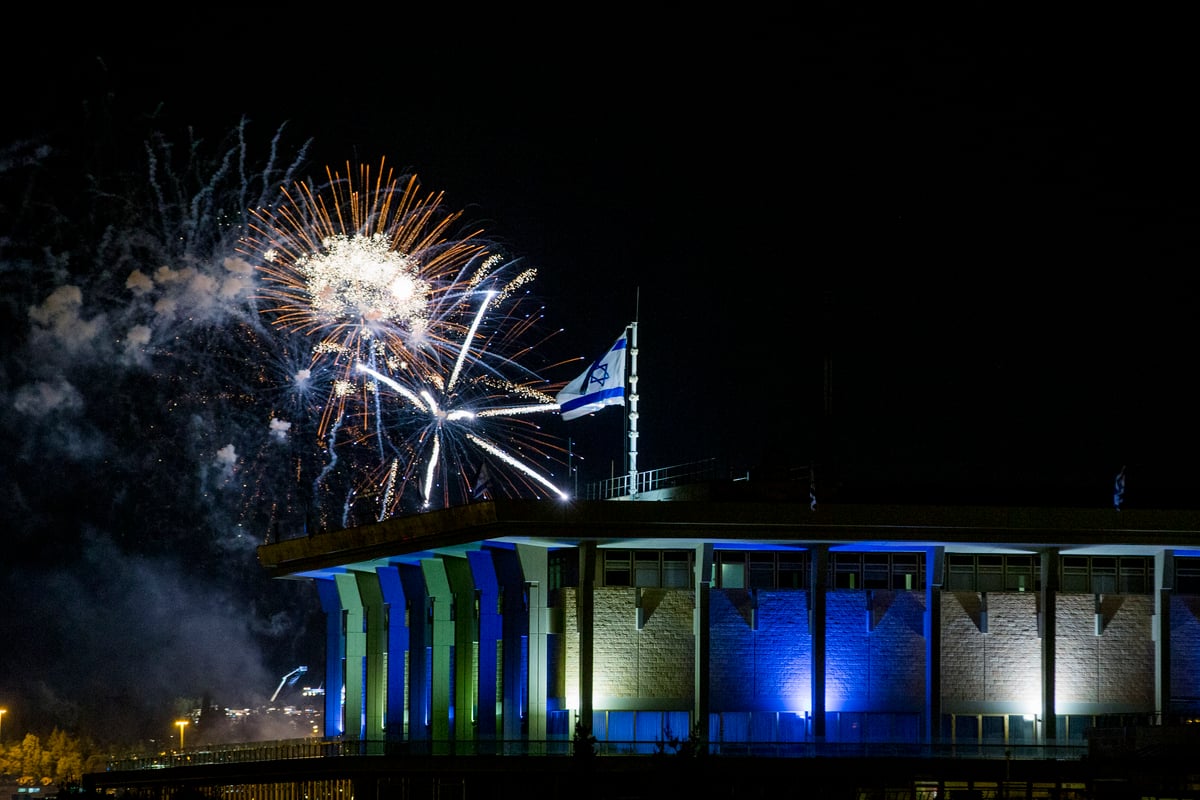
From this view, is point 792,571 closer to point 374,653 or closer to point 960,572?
point 960,572

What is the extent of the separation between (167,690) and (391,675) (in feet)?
318

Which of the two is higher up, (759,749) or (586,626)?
(586,626)

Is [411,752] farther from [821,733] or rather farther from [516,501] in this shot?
[821,733]

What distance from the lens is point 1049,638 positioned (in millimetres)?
65125

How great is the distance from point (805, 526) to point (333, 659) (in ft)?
101

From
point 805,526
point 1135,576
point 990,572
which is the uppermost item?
point 805,526

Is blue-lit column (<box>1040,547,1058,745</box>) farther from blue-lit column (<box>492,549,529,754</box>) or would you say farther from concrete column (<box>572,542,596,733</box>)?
blue-lit column (<box>492,549,529,754</box>)

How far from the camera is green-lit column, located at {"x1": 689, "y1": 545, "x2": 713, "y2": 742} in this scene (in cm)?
6291

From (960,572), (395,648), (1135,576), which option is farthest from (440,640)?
(1135,576)

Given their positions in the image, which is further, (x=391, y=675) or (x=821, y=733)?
(x=391, y=675)

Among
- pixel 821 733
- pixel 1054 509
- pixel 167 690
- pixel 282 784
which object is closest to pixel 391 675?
pixel 282 784

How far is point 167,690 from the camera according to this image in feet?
545

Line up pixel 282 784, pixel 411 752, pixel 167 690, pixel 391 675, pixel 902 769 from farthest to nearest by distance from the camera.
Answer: pixel 167 690 < pixel 391 675 < pixel 282 784 < pixel 411 752 < pixel 902 769

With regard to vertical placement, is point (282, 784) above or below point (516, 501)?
below
